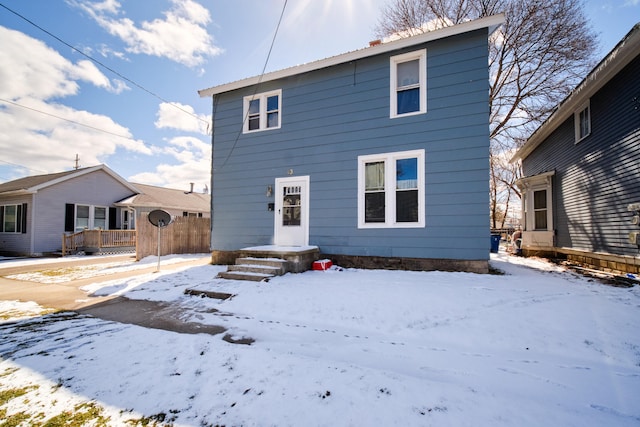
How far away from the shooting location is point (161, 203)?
655 inches

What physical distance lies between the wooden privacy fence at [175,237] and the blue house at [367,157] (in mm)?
3876

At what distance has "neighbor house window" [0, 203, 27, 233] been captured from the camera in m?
12.9

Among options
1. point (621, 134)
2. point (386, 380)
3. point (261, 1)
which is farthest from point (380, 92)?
point (386, 380)

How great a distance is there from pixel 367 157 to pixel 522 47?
1167 cm

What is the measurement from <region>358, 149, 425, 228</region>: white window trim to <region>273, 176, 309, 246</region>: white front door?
1538mm

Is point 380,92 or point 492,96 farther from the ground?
point 492,96

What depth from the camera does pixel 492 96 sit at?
13.5 meters

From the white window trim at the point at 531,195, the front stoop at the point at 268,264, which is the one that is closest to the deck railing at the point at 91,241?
the front stoop at the point at 268,264

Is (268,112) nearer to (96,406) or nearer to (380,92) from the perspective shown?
(380,92)

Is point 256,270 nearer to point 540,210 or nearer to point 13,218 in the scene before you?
point 540,210

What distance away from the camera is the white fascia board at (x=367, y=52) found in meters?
5.80

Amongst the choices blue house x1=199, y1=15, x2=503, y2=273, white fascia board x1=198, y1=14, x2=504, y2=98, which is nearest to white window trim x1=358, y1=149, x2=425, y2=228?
blue house x1=199, y1=15, x2=503, y2=273

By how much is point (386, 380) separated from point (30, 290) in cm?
745

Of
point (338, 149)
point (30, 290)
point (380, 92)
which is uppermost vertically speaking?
point (380, 92)
